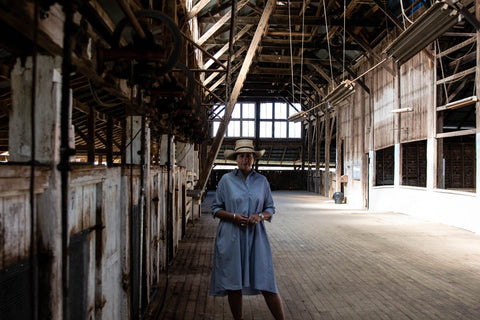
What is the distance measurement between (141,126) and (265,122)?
22.2 meters

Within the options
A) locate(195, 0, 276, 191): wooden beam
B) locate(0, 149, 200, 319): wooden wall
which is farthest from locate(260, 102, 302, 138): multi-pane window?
locate(0, 149, 200, 319): wooden wall

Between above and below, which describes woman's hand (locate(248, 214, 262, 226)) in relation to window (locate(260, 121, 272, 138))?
below

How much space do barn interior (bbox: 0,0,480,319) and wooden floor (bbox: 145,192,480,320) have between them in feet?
1.56

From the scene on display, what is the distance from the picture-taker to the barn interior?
64.7 inches

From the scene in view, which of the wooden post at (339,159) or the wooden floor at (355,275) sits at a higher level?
the wooden post at (339,159)

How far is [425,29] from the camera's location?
549 centimetres

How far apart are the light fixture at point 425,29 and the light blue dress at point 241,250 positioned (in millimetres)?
3623

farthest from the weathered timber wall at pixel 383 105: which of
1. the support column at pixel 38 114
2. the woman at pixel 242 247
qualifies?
the support column at pixel 38 114

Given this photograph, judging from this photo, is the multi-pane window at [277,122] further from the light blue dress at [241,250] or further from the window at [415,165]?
the light blue dress at [241,250]

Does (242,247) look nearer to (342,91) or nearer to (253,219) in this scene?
(253,219)

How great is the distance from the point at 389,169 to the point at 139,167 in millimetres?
13516

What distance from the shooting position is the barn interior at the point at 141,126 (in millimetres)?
1643

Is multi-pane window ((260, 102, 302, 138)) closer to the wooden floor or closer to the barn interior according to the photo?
the barn interior

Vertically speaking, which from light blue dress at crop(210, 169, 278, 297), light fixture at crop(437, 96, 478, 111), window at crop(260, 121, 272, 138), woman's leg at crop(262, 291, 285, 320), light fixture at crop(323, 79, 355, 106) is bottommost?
woman's leg at crop(262, 291, 285, 320)
